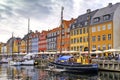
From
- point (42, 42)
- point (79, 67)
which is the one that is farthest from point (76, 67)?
point (42, 42)

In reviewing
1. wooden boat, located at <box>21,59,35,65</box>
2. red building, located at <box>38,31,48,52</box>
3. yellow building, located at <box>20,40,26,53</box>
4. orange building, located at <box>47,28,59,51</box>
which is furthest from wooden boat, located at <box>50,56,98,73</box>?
yellow building, located at <box>20,40,26,53</box>

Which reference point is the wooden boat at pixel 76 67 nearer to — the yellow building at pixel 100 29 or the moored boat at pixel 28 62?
the yellow building at pixel 100 29

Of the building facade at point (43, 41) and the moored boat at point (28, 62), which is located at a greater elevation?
the building facade at point (43, 41)

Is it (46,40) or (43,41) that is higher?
(46,40)

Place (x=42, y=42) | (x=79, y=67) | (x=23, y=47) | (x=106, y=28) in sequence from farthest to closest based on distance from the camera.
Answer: (x=23, y=47), (x=42, y=42), (x=106, y=28), (x=79, y=67)

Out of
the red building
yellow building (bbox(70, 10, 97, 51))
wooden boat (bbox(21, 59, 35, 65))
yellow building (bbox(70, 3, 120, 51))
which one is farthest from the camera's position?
the red building

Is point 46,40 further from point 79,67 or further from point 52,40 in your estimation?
point 79,67

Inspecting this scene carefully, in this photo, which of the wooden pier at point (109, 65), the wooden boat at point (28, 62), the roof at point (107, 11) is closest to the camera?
Result: the wooden pier at point (109, 65)

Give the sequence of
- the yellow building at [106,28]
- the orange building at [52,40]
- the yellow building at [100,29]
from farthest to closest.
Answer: the orange building at [52,40], the yellow building at [100,29], the yellow building at [106,28]

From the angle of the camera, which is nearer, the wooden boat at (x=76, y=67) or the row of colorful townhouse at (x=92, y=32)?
the wooden boat at (x=76, y=67)

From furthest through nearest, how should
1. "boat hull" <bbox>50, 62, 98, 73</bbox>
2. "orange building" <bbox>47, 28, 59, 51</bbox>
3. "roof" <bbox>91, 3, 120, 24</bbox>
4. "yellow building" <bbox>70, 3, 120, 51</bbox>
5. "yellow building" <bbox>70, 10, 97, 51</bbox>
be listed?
"orange building" <bbox>47, 28, 59, 51</bbox>
"yellow building" <bbox>70, 10, 97, 51</bbox>
"roof" <bbox>91, 3, 120, 24</bbox>
"yellow building" <bbox>70, 3, 120, 51</bbox>
"boat hull" <bbox>50, 62, 98, 73</bbox>

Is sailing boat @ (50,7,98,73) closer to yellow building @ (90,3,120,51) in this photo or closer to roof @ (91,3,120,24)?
yellow building @ (90,3,120,51)

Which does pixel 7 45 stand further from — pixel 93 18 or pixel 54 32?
pixel 93 18

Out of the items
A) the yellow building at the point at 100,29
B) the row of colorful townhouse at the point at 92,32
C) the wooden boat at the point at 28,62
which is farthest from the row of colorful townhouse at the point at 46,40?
the wooden boat at the point at 28,62
